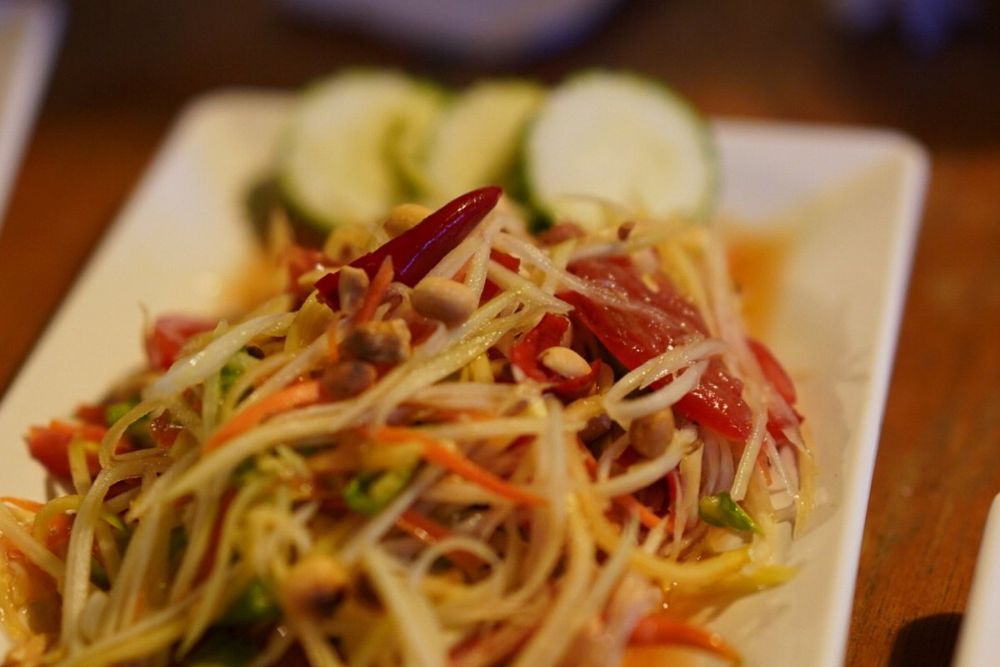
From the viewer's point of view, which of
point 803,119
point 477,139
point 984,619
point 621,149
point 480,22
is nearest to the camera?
point 984,619

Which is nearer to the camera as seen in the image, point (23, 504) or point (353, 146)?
point (23, 504)

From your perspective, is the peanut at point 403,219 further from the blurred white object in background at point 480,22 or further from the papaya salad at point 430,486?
the blurred white object in background at point 480,22

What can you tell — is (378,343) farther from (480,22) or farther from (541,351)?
(480,22)

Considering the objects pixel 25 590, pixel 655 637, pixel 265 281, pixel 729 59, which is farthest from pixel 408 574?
pixel 729 59

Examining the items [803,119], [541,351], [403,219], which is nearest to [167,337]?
[403,219]

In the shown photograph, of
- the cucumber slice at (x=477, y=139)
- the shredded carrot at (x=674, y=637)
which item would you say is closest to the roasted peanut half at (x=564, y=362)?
the shredded carrot at (x=674, y=637)

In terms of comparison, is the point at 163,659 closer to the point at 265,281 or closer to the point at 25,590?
the point at 25,590
